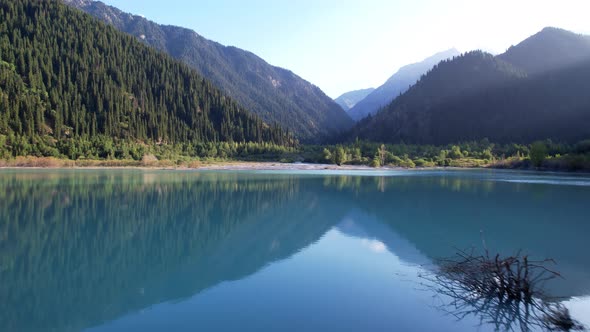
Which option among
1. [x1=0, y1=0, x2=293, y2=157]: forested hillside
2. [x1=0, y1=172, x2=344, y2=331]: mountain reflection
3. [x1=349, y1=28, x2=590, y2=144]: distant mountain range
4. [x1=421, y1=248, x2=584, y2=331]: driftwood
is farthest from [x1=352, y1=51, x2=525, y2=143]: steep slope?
[x1=421, y1=248, x2=584, y2=331]: driftwood

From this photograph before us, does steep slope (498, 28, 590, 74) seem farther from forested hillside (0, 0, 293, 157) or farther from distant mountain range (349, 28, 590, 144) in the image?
forested hillside (0, 0, 293, 157)

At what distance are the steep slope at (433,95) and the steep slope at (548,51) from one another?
401 inches

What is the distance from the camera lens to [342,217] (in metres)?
18.2

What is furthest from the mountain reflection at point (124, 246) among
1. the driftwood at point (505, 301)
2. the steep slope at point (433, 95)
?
the steep slope at point (433, 95)

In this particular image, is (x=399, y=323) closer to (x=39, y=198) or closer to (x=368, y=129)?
(x=39, y=198)

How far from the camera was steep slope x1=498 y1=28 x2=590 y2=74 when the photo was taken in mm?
127375

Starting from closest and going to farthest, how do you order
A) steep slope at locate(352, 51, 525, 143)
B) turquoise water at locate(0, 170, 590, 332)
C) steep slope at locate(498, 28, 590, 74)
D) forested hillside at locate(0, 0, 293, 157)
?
turquoise water at locate(0, 170, 590, 332)
forested hillside at locate(0, 0, 293, 157)
steep slope at locate(352, 51, 525, 143)
steep slope at locate(498, 28, 590, 74)

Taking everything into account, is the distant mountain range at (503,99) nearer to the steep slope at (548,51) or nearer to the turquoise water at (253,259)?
the steep slope at (548,51)

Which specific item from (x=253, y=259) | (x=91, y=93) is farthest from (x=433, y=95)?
(x=253, y=259)

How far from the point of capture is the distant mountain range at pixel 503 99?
9975 cm

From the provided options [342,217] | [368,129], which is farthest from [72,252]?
[368,129]

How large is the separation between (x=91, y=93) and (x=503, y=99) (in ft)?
360

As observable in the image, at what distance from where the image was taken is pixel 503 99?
380ft

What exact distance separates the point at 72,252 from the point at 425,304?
934 cm
